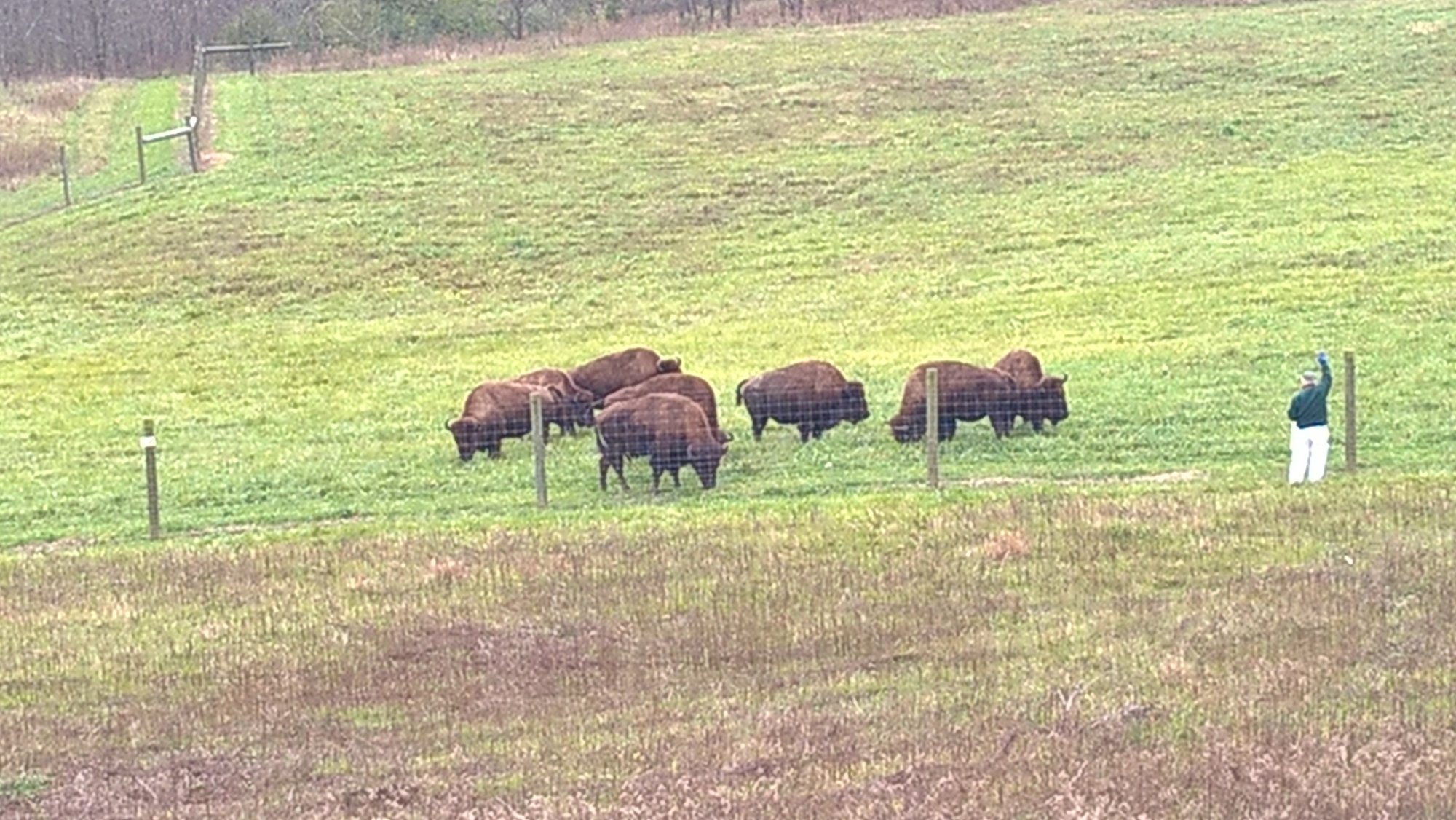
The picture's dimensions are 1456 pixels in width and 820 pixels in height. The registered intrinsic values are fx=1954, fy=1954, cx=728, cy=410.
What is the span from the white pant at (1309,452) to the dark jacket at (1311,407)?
0.06 m

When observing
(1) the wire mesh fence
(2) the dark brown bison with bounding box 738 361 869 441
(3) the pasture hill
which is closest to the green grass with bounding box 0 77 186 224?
(3) the pasture hill

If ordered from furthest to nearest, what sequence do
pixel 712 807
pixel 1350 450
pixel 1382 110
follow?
1. pixel 1382 110
2. pixel 1350 450
3. pixel 712 807

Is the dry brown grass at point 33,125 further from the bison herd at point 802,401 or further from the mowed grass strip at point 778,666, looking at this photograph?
the mowed grass strip at point 778,666

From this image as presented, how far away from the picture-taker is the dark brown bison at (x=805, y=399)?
2453cm

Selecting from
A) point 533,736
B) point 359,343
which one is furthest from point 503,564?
point 359,343

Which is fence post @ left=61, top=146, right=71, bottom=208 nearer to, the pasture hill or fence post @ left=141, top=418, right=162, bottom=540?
the pasture hill

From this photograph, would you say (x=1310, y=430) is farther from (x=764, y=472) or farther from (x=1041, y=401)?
(x=764, y=472)

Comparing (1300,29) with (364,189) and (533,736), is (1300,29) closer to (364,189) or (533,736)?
(364,189)

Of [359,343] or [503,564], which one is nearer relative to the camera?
[503,564]

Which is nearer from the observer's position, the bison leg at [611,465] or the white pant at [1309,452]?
the white pant at [1309,452]

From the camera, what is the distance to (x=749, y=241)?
42.6 metres

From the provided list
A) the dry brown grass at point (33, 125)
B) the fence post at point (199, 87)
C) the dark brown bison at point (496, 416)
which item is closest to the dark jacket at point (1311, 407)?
Result: the dark brown bison at point (496, 416)

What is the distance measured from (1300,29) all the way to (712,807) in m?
58.1

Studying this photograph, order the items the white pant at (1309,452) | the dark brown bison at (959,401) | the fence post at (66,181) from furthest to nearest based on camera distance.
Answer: the fence post at (66,181)
the dark brown bison at (959,401)
the white pant at (1309,452)
